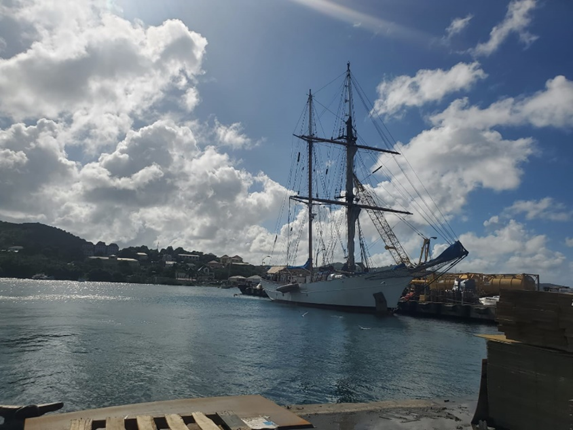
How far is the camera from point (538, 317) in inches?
308

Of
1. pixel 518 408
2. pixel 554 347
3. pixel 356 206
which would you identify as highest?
pixel 356 206

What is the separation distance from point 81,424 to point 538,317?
8.20 metres

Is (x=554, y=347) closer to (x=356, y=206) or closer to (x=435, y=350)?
(x=435, y=350)

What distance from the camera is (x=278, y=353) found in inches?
Answer: 967

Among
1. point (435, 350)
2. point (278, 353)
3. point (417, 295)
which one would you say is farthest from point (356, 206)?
point (278, 353)

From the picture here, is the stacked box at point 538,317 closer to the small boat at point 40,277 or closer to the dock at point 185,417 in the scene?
the dock at point 185,417

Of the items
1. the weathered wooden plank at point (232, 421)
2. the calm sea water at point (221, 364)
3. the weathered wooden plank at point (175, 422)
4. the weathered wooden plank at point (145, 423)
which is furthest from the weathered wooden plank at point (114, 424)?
the calm sea water at point (221, 364)

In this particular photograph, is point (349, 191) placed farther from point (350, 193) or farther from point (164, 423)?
point (164, 423)

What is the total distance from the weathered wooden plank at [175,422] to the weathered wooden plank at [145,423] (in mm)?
242

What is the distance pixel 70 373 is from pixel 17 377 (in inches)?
76.2

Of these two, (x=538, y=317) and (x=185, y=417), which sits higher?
(x=538, y=317)

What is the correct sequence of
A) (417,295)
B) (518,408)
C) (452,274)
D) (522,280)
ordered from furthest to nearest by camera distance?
(452,274)
(417,295)
(522,280)
(518,408)

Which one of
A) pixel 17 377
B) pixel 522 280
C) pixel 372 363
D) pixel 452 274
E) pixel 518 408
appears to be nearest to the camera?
pixel 518 408

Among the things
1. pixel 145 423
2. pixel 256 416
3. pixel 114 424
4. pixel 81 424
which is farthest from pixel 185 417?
pixel 81 424
